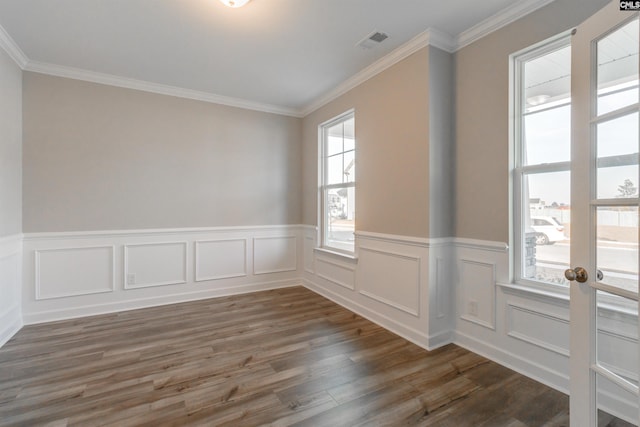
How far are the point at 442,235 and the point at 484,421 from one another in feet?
4.49

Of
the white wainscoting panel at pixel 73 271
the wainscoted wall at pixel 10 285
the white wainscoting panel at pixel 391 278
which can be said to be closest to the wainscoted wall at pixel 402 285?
the white wainscoting panel at pixel 391 278

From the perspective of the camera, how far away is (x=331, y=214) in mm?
4238

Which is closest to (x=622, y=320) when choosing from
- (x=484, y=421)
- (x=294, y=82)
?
(x=484, y=421)

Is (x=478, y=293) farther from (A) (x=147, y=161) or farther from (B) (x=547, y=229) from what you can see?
(A) (x=147, y=161)

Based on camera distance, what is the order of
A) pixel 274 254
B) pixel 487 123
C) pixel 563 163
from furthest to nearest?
pixel 274 254 < pixel 487 123 < pixel 563 163

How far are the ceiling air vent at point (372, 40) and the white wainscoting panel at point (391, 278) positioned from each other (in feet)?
6.35

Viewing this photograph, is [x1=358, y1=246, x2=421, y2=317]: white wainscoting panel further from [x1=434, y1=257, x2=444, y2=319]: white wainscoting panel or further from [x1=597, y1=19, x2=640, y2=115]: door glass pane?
[x1=597, y1=19, x2=640, y2=115]: door glass pane

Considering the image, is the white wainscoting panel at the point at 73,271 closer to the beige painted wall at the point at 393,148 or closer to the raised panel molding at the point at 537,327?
the beige painted wall at the point at 393,148

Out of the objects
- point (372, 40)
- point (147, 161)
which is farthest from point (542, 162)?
point (147, 161)

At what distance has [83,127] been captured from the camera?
3342mm

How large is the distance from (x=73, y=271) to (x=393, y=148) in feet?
11.9

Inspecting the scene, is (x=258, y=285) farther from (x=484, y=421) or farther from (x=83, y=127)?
(x=484, y=421)

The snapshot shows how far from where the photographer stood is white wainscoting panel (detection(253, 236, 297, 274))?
4379mm

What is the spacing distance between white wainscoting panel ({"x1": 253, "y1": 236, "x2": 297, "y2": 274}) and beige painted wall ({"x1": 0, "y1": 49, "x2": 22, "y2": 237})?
2.48m
